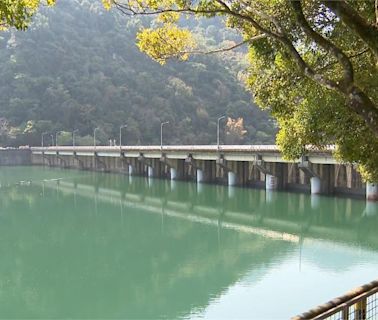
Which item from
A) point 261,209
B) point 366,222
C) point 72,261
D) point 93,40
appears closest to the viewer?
point 72,261

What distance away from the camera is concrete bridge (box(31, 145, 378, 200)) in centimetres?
3275

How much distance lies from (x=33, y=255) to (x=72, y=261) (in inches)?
87.2

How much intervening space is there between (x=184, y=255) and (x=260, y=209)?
11.4 metres

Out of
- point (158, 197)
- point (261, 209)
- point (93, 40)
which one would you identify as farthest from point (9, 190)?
point (93, 40)

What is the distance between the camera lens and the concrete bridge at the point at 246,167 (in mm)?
32750

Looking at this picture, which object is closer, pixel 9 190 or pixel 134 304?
pixel 134 304

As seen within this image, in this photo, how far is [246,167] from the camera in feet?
135

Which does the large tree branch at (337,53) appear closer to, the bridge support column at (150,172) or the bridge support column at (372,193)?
the bridge support column at (372,193)

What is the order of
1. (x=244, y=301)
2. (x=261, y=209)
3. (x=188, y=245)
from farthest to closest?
1. (x=261, y=209)
2. (x=188, y=245)
3. (x=244, y=301)

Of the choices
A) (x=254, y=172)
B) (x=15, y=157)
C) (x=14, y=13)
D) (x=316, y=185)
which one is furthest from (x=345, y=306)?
(x=15, y=157)

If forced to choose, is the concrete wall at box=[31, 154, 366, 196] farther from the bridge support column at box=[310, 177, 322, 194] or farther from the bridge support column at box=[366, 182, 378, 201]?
the bridge support column at box=[366, 182, 378, 201]

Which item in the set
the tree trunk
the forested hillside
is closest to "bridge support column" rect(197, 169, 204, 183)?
the forested hillside

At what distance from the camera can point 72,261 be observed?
1808 centimetres

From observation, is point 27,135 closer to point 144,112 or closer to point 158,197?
point 144,112
